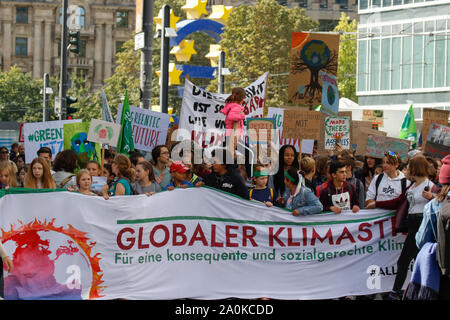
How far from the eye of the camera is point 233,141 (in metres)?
11.9

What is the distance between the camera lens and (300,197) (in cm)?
1009

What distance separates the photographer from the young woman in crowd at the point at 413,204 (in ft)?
31.3

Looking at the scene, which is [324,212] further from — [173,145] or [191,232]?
[173,145]

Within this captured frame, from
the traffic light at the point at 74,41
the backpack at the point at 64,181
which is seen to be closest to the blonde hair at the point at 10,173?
the backpack at the point at 64,181

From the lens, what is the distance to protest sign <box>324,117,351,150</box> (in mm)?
16500

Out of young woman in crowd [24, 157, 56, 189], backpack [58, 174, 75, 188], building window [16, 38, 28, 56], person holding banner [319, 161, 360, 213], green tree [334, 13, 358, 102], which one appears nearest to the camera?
young woman in crowd [24, 157, 56, 189]

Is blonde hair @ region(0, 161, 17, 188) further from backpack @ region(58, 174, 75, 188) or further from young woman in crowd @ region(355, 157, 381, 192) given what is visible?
young woman in crowd @ region(355, 157, 381, 192)

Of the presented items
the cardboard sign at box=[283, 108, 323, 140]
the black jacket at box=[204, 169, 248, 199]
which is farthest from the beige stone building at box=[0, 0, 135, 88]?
the black jacket at box=[204, 169, 248, 199]

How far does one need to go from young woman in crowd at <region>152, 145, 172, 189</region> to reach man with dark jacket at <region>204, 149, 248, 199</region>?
1.31 m

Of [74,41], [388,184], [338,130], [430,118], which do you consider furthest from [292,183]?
[74,41]

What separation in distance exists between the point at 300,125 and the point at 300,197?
411 cm

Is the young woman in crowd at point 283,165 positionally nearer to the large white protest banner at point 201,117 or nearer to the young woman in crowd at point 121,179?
the young woman in crowd at point 121,179

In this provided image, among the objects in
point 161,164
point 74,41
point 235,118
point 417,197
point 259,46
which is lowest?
point 417,197

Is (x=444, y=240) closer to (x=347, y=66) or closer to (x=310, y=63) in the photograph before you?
(x=310, y=63)
